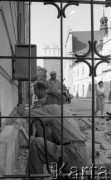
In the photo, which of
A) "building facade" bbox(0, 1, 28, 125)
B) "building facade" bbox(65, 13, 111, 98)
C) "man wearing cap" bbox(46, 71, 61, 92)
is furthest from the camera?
"man wearing cap" bbox(46, 71, 61, 92)

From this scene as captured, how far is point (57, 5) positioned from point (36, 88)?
1204 mm

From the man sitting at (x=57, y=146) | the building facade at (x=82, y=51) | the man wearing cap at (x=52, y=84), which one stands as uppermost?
the building facade at (x=82, y=51)

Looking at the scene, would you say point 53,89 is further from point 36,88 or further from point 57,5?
point 57,5

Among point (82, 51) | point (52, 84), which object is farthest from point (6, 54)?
point (82, 51)

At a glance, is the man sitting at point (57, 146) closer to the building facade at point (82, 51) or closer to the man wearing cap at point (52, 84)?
the man wearing cap at point (52, 84)

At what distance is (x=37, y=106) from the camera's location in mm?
2656

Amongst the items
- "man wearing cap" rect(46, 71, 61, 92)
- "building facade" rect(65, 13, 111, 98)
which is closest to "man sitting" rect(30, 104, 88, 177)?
"man wearing cap" rect(46, 71, 61, 92)

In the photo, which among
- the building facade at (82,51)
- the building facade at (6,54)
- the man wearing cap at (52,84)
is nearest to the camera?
the building facade at (82,51)

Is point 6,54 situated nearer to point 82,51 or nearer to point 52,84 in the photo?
point 52,84

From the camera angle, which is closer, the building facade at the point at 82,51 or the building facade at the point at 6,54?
the building facade at the point at 82,51

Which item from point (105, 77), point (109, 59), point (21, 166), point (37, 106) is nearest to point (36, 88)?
point (37, 106)

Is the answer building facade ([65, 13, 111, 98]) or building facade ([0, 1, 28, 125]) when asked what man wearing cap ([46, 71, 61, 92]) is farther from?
building facade ([0, 1, 28, 125])

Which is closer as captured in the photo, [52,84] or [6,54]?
[52,84]

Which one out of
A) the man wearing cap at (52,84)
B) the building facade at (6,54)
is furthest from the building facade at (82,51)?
the building facade at (6,54)
